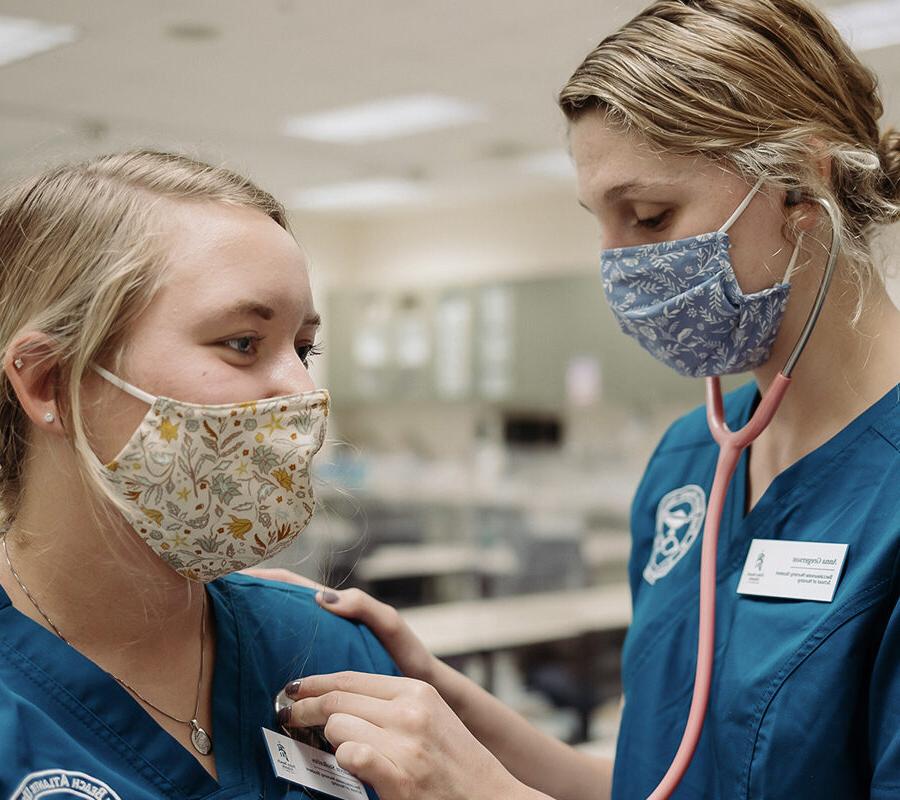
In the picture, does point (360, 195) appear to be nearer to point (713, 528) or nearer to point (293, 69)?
point (293, 69)

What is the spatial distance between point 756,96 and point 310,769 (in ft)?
2.76

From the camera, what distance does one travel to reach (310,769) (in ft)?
3.66

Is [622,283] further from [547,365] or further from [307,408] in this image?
[547,365]

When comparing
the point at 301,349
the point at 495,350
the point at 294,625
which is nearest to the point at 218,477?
the point at 301,349

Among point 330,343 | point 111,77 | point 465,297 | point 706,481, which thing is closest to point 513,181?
point 465,297

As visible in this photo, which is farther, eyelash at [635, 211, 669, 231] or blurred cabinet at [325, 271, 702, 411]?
blurred cabinet at [325, 271, 702, 411]

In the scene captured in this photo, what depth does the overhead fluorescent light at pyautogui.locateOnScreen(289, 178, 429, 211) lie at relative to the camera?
7559mm

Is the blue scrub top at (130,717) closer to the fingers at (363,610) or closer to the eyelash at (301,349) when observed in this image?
the fingers at (363,610)

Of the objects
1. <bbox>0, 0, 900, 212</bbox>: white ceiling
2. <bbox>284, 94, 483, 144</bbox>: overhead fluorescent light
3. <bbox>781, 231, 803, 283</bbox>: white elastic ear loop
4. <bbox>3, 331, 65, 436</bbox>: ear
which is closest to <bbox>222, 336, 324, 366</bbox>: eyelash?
<bbox>3, 331, 65, 436</bbox>: ear

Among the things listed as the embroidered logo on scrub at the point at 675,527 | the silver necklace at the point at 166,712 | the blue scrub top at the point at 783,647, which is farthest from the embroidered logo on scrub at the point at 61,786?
the embroidered logo on scrub at the point at 675,527

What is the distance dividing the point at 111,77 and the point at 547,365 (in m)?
3.34

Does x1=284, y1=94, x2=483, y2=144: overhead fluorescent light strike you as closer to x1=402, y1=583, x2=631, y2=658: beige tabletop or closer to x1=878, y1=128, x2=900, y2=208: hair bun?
x1=402, y1=583, x2=631, y2=658: beige tabletop

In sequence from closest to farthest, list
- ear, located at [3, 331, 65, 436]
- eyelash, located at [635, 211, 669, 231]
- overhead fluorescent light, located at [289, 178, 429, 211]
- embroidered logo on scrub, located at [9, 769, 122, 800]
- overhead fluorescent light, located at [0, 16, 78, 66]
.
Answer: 1. embroidered logo on scrub, located at [9, 769, 122, 800]
2. ear, located at [3, 331, 65, 436]
3. eyelash, located at [635, 211, 669, 231]
4. overhead fluorescent light, located at [0, 16, 78, 66]
5. overhead fluorescent light, located at [289, 178, 429, 211]

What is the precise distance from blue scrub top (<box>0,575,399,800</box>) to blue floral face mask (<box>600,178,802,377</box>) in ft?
1.75
